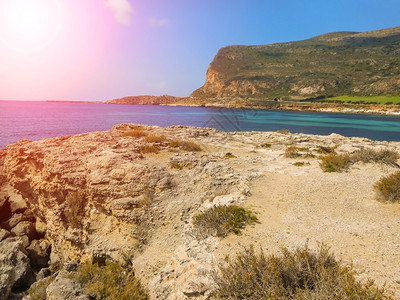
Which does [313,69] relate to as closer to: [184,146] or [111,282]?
[184,146]

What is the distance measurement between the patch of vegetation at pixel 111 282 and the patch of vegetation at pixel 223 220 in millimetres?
2750

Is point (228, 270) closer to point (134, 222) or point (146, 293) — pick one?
point (146, 293)

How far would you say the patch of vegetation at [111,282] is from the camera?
7172mm

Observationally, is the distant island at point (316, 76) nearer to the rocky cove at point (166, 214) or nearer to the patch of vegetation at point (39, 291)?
the rocky cove at point (166, 214)

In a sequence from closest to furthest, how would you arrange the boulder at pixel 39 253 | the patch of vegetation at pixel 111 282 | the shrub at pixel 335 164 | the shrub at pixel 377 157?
1. the patch of vegetation at pixel 111 282
2. the boulder at pixel 39 253
3. the shrub at pixel 335 164
4. the shrub at pixel 377 157

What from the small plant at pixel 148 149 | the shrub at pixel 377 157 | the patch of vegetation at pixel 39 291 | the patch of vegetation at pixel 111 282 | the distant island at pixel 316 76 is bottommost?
the patch of vegetation at pixel 39 291

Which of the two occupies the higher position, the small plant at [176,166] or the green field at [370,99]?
the green field at [370,99]

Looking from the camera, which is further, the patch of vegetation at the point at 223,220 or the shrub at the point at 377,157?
the shrub at the point at 377,157

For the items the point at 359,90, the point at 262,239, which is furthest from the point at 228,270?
the point at 359,90

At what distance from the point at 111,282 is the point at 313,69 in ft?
504

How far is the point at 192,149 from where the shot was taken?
19.6 metres

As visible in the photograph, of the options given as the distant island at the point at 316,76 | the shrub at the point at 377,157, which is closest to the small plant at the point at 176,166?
the shrub at the point at 377,157

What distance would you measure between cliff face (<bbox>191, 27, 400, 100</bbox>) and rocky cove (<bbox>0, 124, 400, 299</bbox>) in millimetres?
125751

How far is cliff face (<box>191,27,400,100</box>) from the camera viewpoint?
116325 mm
